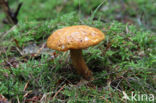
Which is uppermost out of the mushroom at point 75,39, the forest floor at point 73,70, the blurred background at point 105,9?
the blurred background at point 105,9

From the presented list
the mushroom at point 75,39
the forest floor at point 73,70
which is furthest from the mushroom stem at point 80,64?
the mushroom at point 75,39

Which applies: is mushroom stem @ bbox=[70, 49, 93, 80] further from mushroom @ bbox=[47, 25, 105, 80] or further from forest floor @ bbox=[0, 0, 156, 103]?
mushroom @ bbox=[47, 25, 105, 80]

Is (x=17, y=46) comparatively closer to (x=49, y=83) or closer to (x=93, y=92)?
(x=49, y=83)

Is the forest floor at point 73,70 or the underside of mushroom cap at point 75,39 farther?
the forest floor at point 73,70

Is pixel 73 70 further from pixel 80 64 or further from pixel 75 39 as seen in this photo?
pixel 75 39

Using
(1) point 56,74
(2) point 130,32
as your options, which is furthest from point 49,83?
(2) point 130,32

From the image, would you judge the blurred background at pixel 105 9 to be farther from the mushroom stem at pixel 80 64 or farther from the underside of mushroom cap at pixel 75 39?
the underside of mushroom cap at pixel 75 39

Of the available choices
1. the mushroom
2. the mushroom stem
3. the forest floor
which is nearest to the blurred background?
the forest floor
